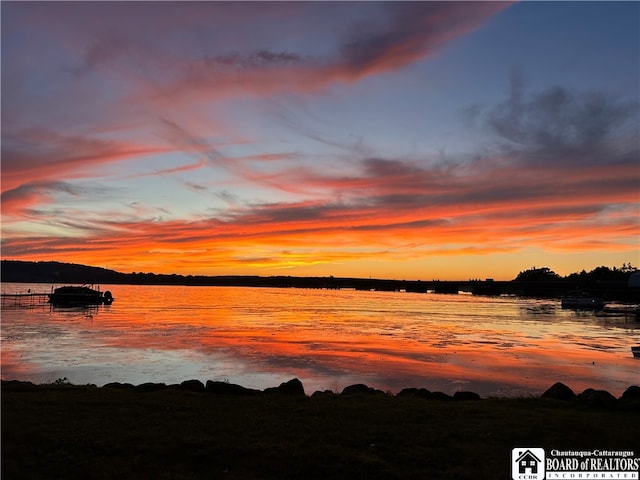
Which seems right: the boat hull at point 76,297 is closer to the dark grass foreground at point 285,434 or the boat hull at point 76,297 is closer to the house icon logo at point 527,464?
the dark grass foreground at point 285,434

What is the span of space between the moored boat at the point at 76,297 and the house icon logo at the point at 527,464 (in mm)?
107892

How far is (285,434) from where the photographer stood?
1203cm

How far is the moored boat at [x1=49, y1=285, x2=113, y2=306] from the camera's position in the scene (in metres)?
105

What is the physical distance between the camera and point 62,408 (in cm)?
1416

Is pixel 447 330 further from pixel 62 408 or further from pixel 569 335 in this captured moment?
pixel 62 408

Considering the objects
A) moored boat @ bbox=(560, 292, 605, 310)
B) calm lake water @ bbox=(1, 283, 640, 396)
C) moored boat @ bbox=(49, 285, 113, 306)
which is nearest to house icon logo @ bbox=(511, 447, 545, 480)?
calm lake water @ bbox=(1, 283, 640, 396)

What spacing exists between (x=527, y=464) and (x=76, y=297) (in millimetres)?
110282

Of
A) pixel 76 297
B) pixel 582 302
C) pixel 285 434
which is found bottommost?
pixel 76 297

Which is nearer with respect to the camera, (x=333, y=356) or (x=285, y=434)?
(x=285, y=434)

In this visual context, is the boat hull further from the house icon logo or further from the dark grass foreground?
the house icon logo

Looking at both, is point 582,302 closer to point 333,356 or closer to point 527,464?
point 333,356

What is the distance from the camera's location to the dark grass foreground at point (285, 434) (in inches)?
397

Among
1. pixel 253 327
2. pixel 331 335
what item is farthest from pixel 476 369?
pixel 253 327

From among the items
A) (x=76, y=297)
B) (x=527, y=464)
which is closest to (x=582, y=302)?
(x=76, y=297)
